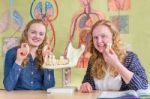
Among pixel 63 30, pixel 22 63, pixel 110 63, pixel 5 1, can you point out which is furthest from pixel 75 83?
pixel 5 1

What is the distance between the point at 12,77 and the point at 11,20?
69 centimetres

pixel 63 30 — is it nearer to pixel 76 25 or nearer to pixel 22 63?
pixel 76 25

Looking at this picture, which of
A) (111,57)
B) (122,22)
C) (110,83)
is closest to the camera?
(111,57)

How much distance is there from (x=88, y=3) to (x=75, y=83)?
1.98ft

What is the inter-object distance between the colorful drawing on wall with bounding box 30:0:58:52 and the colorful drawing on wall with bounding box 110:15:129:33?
0.44 m

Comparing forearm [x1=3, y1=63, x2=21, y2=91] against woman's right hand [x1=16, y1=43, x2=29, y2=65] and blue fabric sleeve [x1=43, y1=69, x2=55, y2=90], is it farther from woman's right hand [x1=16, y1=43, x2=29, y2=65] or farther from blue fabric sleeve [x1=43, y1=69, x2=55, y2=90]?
blue fabric sleeve [x1=43, y1=69, x2=55, y2=90]

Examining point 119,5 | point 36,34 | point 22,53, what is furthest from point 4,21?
point 119,5

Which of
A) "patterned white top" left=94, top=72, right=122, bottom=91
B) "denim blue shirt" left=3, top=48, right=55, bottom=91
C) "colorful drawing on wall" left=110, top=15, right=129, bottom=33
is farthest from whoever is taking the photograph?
"colorful drawing on wall" left=110, top=15, right=129, bottom=33

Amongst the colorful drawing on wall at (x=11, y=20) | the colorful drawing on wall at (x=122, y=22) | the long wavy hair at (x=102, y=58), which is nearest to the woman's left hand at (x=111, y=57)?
the long wavy hair at (x=102, y=58)

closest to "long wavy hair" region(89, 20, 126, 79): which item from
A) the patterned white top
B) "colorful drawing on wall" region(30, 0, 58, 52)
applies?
the patterned white top

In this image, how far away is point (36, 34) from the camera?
76.5 inches

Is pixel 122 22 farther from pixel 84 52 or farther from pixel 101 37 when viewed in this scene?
pixel 101 37

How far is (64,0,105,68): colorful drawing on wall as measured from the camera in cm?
225

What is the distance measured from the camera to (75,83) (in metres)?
2.29
